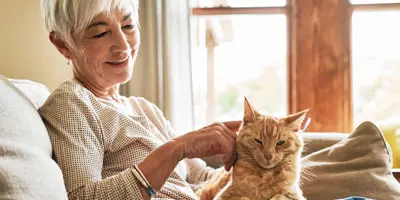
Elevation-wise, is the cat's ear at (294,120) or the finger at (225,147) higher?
the cat's ear at (294,120)

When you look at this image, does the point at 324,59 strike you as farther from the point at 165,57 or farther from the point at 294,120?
the point at 294,120

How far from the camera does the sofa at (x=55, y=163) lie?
0.96 metres

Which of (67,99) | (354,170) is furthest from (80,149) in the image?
(354,170)

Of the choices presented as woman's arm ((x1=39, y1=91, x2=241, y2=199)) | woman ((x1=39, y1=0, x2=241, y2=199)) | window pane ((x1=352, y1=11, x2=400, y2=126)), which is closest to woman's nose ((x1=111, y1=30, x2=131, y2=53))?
woman ((x1=39, y1=0, x2=241, y2=199))

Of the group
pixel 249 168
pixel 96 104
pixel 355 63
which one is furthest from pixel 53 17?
pixel 355 63

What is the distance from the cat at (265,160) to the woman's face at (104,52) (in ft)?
1.42

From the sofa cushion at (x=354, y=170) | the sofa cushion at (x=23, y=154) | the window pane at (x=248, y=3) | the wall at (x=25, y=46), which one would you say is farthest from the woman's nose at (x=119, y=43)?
the window pane at (x=248, y=3)

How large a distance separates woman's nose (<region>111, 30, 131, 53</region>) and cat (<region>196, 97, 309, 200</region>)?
1.39 ft

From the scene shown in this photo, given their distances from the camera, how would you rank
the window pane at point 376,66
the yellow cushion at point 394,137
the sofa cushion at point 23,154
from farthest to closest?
1. the window pane at point 376,66
2. the yellow cushion at point 394,137
3. the sofa cushion at point 23,154

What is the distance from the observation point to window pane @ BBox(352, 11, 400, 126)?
8.96 ft

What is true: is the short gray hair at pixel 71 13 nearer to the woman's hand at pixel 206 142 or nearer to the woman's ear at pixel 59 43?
the woman's ear at pixel 59 43

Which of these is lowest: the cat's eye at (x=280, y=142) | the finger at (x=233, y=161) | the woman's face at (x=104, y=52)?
the finger at (x=233, y=161)

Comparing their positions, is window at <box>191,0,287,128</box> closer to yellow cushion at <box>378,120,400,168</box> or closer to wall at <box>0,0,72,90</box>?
yellow cushion at <box>378,120,400,168</box>

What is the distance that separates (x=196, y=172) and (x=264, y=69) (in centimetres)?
127
